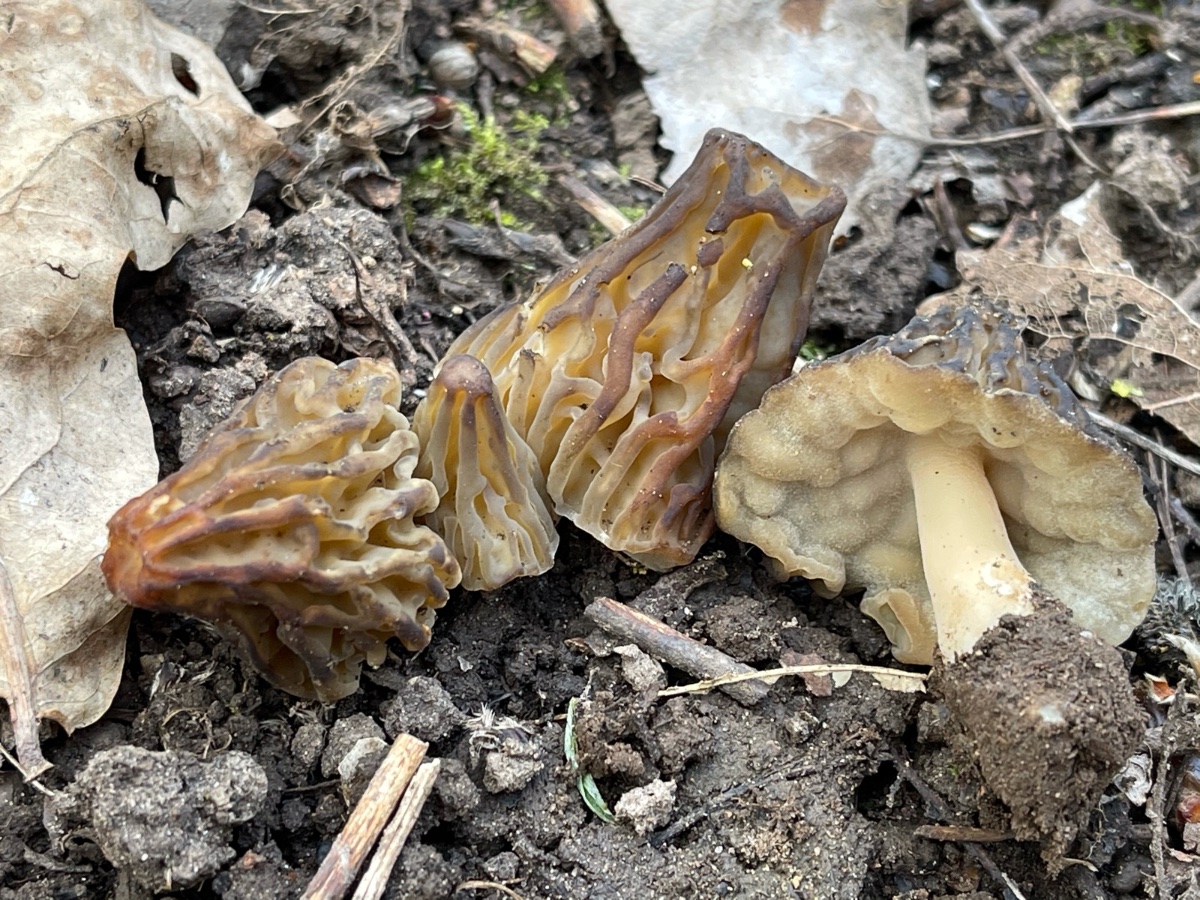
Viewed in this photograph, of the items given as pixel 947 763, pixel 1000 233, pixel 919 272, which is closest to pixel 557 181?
pixel 919 272

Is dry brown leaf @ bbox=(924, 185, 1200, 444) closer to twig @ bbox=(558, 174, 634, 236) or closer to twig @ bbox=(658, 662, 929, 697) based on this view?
twig @ bbox=(558, 174, 634, 236)

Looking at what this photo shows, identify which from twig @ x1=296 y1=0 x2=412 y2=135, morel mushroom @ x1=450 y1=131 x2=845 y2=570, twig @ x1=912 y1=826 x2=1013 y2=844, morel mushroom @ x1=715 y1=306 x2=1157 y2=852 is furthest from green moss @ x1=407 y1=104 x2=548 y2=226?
twig @ x1=912 y1=826 x2=1013 y2=844

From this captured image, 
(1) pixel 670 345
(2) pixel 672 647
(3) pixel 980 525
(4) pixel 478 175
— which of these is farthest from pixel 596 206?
(3) pixel 980 525

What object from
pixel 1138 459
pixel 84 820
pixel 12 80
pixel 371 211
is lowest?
pixel 1138 459

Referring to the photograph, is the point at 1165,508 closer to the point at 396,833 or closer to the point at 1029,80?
the point at 1029,80

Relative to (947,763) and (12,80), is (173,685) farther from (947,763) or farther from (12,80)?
(947,763)

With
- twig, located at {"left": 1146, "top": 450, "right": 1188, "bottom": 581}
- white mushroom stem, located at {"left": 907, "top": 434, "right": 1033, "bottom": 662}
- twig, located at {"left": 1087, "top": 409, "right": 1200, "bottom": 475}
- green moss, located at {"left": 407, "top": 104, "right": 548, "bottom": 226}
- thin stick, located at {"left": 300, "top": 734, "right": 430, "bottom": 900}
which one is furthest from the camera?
green moss, located at {"left": 407, "top": 104, "right": 548, "bottom": 226}
